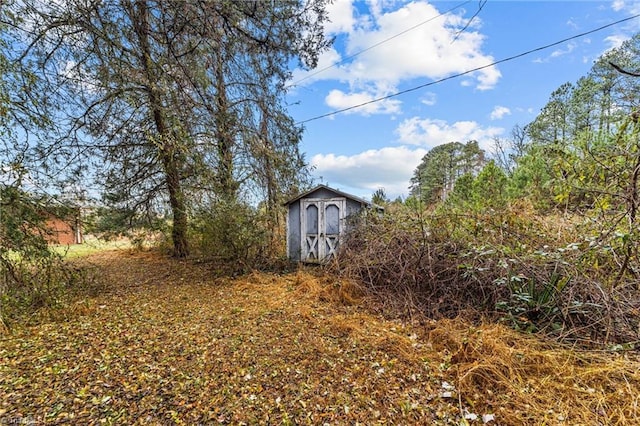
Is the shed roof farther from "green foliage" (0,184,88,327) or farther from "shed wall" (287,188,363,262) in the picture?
"green foliage" (0,184,88,327)

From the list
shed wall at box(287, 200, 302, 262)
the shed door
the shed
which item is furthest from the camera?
shed wall at box(287, 200, 302, 262)

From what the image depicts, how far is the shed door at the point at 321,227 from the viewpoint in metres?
5.42

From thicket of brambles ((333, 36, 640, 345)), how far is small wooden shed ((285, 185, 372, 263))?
2.18ft

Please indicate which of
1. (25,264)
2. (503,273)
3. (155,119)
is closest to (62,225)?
(25,264)

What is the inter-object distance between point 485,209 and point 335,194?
2.66 meters

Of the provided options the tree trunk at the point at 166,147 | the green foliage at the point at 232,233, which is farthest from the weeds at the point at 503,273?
the tree trunk at the point at 166,147

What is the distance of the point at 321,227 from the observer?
5.55m

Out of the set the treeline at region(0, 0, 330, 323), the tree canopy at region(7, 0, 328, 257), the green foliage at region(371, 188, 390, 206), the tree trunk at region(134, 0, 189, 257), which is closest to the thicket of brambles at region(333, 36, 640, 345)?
the green foliage at region(371, 188, 390, 206)

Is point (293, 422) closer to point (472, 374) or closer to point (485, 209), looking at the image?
point (472, 374)

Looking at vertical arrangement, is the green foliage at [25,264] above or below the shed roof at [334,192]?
below

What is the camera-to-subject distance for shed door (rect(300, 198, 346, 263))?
5.42 meters

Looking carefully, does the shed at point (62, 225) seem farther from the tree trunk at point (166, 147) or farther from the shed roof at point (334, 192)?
the shed roof at point (334, 192)

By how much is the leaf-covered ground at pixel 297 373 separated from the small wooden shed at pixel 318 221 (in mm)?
2462

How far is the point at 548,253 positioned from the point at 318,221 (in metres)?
3.76
